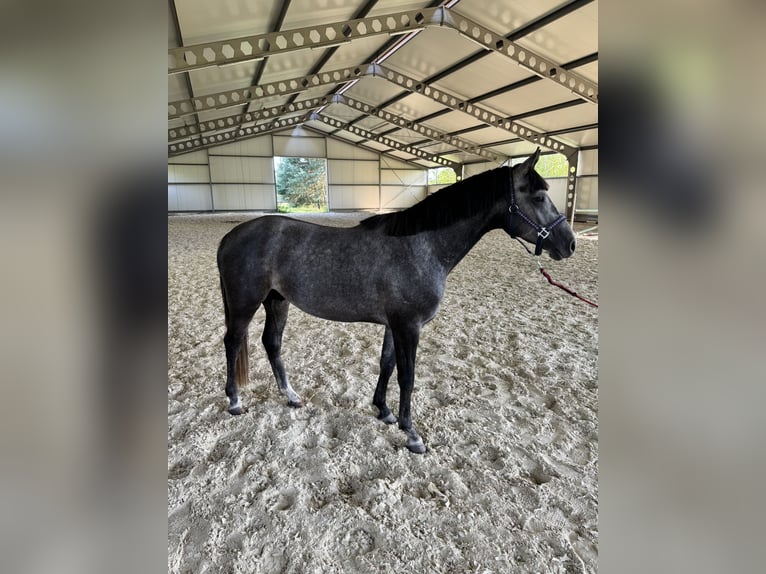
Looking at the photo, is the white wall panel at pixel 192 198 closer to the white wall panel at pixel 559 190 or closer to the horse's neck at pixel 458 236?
the white wall panel at pixel 559 190

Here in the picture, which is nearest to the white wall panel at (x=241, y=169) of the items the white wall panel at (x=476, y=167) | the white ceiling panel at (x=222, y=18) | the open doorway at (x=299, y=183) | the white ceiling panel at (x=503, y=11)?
the open doorway at (x=299, y=183)

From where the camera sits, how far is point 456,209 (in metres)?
1.95

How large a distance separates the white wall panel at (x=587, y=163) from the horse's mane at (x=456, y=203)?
12.7 meters

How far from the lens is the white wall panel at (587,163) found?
1277cm

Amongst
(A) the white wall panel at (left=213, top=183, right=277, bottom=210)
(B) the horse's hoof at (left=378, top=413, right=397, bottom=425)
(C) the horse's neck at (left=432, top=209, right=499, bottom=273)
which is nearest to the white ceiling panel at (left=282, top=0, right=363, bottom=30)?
(C) the horse's neck at (left=432, top=209, right=499, bottom=273)

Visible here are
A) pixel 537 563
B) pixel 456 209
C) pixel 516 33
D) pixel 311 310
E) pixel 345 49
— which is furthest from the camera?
pixel 345 49

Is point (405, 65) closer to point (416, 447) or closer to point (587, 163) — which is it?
point (587, 163)

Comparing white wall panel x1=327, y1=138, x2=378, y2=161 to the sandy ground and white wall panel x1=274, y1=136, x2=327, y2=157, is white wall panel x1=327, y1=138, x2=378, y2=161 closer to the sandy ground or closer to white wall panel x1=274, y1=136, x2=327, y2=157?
white wall panel x1=274, y1=136, x2=327, y2=157
